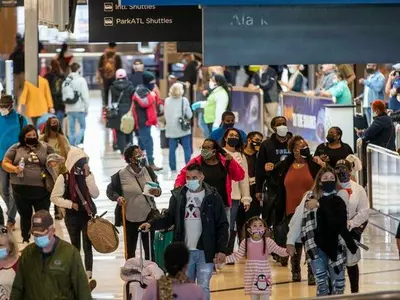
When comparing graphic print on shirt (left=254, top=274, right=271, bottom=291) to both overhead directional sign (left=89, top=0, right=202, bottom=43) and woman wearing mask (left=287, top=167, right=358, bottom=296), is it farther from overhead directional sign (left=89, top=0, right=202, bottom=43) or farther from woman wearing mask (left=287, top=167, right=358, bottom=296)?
overhead directional sign (left=89, top=0, right=202, bottom=43)

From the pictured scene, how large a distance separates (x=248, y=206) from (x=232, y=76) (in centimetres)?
1763

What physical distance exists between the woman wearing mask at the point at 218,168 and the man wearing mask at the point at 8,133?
4166 millimetres

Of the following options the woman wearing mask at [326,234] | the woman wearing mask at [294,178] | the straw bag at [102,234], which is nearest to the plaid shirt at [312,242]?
the woman wearing mask at [326,234]

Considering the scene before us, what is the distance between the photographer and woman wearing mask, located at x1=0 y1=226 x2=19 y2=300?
39.0 ft

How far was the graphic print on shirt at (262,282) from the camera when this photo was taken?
45.2 ft

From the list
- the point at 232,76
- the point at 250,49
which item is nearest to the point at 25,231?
the point at 250,49

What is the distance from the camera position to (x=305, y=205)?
13953 millimetres

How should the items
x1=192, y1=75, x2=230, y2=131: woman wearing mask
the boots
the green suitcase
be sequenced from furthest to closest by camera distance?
x1=192, y1=75, x2=230, y2=131: woman wearing mask
the boots
the green suitcase

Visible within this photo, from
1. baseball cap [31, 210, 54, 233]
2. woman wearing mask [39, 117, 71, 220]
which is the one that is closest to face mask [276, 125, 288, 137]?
woman wearing mask [39, 117, 71, 220]

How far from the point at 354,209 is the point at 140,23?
303cm

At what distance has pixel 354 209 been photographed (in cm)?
1455

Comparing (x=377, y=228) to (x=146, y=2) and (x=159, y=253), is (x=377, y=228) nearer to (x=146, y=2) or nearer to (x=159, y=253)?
(x=159, y=253)

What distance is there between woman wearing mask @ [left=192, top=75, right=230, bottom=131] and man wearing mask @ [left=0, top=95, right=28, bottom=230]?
25.9 ft

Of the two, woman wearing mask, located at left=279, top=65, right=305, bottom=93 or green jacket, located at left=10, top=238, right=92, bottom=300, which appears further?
woman wearing mask, located at left=279, top=65, right=305, bottom=93
